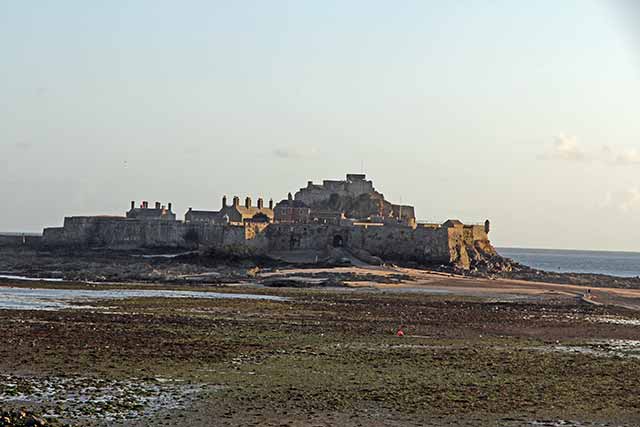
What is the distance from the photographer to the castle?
6894cm

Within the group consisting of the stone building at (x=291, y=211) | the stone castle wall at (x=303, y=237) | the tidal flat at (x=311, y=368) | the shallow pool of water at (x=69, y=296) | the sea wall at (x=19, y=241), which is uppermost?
the stone building at (x=291, y=211)

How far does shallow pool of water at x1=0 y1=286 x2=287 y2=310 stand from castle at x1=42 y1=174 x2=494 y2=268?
22910mm

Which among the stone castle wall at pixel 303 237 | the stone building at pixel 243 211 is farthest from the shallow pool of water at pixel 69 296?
the stone building at pixel 243 211

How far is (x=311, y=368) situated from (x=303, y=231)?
50224 millimetres

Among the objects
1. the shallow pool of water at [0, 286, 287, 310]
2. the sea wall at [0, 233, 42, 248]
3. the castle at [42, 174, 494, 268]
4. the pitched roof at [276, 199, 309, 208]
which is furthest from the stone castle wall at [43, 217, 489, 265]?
the shallow pool of water at [0, 286, 287, 310]

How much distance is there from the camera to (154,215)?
84500 mm

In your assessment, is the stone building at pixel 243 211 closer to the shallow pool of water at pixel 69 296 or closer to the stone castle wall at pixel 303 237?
the stone castle wall at pixel 303 237

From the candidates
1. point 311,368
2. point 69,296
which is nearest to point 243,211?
point 69,296

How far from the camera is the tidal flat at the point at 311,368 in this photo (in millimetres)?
16703

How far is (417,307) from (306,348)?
14333 mm

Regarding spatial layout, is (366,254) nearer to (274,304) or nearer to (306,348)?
(274,304)

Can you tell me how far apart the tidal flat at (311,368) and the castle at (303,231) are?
33.7 m

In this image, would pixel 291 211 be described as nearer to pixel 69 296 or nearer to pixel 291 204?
pixel 291 204

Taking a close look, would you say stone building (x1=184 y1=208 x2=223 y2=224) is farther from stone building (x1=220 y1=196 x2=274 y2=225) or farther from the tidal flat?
the tidal flat
